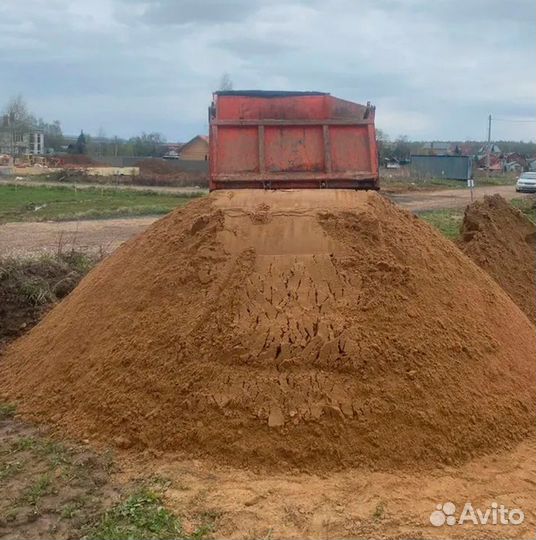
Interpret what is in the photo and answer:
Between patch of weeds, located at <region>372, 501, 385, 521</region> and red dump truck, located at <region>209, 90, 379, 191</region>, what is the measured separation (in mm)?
3251

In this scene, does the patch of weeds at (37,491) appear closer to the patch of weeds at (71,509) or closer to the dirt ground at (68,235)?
the patch of weeds at (71,509)

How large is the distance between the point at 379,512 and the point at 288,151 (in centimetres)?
363

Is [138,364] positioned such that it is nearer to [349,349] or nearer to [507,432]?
[349,349]

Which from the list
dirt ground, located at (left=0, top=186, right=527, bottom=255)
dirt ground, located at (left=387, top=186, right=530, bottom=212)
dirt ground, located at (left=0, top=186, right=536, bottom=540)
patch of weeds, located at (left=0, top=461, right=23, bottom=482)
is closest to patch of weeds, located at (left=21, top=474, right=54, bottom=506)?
dirt ground, located at (left=0, top=186, right=536, bottom=540)

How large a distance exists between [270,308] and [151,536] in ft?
6.68

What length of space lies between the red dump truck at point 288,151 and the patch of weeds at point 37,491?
3.18 metres

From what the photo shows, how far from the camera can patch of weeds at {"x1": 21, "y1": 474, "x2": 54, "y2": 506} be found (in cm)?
426

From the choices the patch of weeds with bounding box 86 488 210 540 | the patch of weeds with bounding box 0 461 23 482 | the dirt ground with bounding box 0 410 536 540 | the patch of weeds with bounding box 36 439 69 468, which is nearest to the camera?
the patch of weeds with bounding box 86 488 210 540

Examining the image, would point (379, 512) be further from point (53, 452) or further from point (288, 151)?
point (288, 151)

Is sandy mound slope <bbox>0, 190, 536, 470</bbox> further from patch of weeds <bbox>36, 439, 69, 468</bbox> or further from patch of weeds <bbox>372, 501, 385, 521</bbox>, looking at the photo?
patch of weeds <bbox>372, 501, 385, 521</bbox>

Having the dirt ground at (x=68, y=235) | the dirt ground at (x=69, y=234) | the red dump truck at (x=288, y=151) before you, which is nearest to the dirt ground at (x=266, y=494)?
the red dump truck at (x=288, y=151)

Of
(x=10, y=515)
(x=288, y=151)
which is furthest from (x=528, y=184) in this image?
(x=10, y=515)

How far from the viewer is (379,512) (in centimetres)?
416

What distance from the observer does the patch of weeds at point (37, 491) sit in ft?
14.0
